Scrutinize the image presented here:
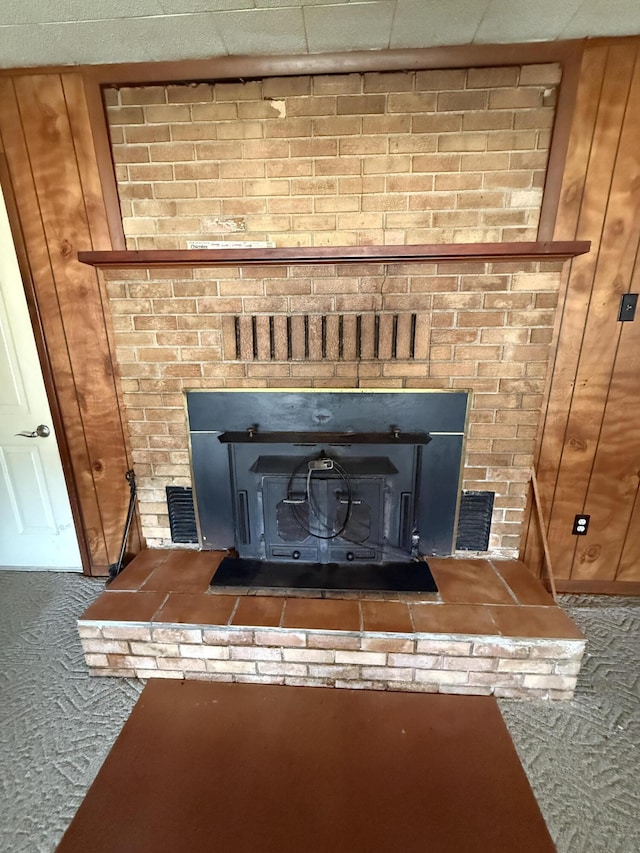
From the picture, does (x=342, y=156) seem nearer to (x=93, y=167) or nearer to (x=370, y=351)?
(x=370, y=351)

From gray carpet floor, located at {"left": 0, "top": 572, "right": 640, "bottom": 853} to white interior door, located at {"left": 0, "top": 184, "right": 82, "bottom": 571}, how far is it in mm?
393

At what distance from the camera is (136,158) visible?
68.0 inches

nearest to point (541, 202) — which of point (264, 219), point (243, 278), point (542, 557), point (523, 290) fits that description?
point (523, 290)

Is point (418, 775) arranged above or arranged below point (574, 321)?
below

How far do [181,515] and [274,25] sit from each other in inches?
80.5

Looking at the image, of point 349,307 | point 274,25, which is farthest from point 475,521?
point 274,25

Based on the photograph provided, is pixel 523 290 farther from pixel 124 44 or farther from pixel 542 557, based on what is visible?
pixel 124 44

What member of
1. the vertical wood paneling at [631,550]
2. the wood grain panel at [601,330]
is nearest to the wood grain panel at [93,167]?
the wood grain panel at [601,330]

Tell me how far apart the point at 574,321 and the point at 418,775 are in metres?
1.88

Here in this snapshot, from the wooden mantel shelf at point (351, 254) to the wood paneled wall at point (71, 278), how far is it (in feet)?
0.88

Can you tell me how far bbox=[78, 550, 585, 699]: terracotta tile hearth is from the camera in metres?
1.57

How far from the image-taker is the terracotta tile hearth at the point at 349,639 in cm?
157

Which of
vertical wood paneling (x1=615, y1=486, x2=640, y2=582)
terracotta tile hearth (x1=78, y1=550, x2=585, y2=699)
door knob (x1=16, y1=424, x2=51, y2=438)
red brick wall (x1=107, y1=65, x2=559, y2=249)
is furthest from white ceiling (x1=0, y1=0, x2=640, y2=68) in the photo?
terracotta tile hearth (x1=78, y1=550, x2=585, y2=699)

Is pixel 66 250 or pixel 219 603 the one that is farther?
pixel 66 250
